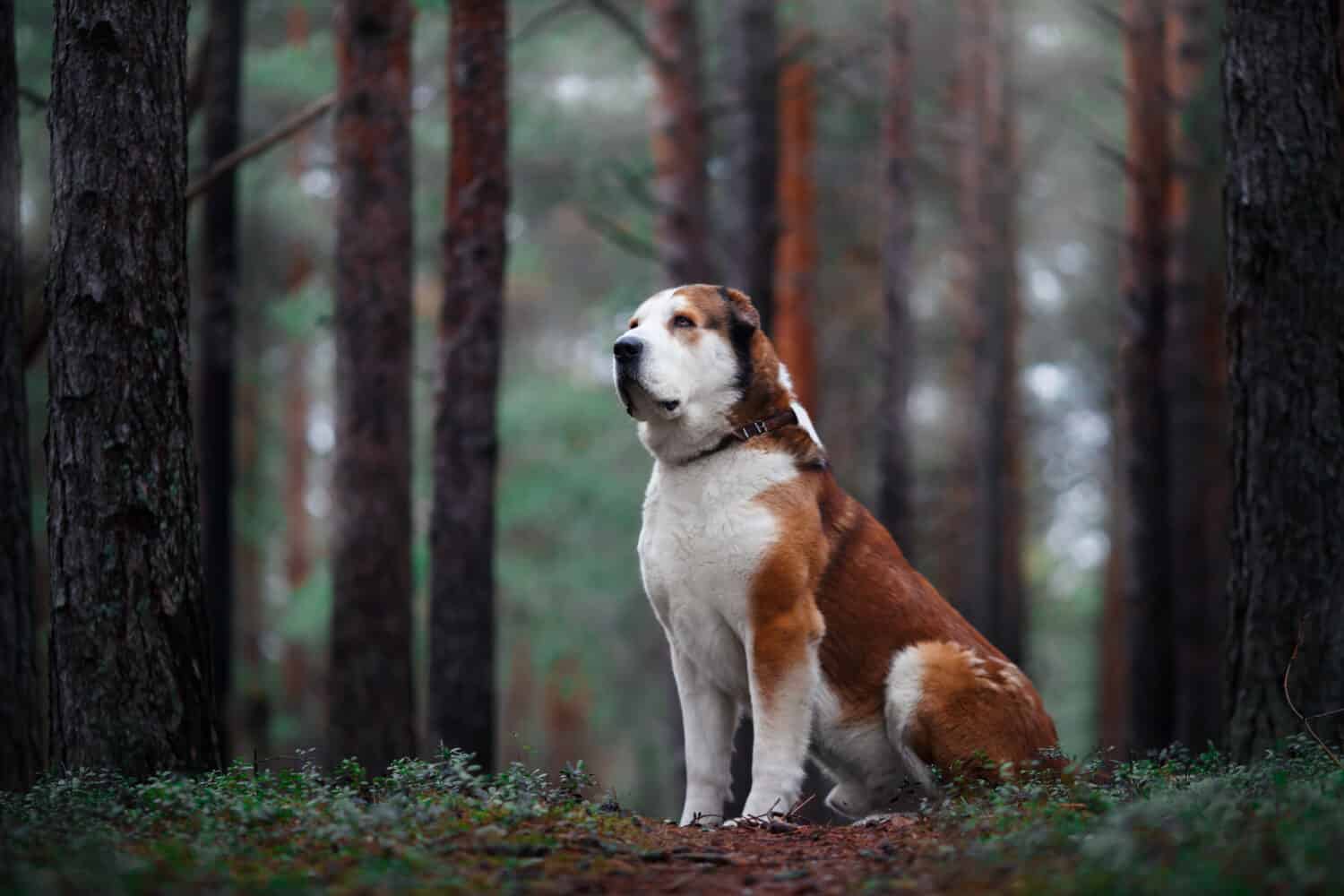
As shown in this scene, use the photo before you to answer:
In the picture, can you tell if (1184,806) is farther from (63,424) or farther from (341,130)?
(341,130)

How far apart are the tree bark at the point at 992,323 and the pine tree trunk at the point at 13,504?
48.2 ft

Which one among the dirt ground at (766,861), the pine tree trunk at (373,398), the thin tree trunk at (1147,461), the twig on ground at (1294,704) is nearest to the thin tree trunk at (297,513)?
the thin tree trunk at (1147,461)

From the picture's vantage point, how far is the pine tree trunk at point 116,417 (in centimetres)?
473

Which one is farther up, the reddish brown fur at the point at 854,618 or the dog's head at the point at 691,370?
the dog's head at the point at 691,370

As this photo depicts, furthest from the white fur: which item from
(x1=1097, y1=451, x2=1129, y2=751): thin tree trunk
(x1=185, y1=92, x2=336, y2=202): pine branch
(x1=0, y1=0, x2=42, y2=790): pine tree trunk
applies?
(x1=1097, y1=451, x2=1129, y2=751): thin tree trunk

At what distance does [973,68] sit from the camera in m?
22.9

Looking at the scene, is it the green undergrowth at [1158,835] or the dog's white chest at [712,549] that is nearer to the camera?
the green undergrowth at [1158,835]

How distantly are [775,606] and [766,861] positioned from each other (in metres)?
1.34

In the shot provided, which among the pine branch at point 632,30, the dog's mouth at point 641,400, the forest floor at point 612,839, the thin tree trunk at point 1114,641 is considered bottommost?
the thin tree trunk at point 1114,641

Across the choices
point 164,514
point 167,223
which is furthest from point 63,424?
point 167,223

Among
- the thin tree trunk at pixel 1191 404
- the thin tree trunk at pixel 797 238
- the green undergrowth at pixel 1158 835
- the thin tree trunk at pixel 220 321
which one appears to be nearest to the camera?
the green undergrowth at pixel 1158 835

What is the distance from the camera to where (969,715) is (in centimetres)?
561

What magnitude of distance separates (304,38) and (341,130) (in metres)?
12.9

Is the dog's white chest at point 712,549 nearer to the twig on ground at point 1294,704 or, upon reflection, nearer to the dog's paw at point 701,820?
the dog's paw at point 701,820
